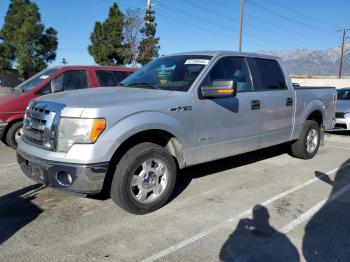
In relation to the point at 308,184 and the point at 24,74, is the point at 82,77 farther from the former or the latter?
the point at 24,74

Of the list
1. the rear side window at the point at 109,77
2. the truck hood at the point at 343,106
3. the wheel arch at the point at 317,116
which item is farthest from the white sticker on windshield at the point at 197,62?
the truck hood at the point at 343,106

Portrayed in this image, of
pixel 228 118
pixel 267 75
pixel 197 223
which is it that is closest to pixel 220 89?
pixel 228 118

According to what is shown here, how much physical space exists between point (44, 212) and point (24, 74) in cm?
3396

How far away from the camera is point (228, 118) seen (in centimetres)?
536

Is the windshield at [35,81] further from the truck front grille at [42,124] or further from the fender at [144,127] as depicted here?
the fender at [144,127]

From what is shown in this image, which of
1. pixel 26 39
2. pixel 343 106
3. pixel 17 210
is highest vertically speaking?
pixel 26 39

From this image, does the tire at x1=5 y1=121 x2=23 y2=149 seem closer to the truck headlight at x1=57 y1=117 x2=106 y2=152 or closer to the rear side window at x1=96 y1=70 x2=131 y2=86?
the rear side window at x1=96 y1=70 x2=131 y2=86

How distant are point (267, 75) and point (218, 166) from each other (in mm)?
1737

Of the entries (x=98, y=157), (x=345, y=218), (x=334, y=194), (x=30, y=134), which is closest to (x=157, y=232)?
(x=98, y=157)

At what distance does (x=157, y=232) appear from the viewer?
4043mm

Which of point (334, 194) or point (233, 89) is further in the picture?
point (334, 194)

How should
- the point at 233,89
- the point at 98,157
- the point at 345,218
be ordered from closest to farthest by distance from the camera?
1. the point at 98,157
2. the point at 345,218
3. the point at 233,89

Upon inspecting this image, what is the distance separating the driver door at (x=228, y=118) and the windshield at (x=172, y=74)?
187 mm

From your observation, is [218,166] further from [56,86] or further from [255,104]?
[56,86]
